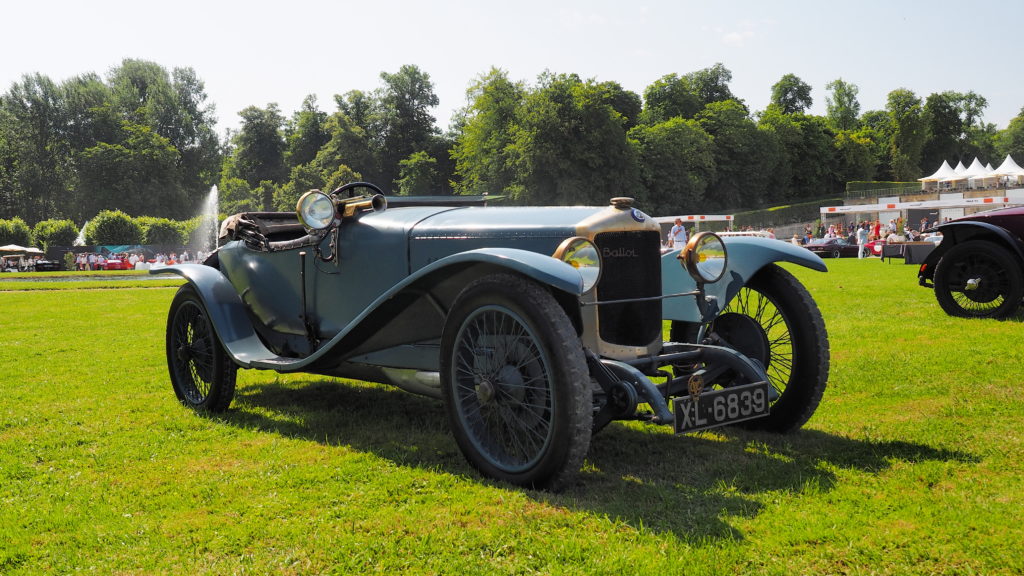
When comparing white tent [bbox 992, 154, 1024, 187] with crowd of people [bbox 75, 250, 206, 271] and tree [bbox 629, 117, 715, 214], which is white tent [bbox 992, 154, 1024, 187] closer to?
tree [bbox 629, 117, 715, 214]

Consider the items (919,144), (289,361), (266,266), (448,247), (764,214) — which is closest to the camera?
(448,247)

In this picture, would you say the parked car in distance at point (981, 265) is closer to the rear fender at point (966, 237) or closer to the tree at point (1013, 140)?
the rear fender at point (966, 237)

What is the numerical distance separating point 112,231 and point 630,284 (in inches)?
2523

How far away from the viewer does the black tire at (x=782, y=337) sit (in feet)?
14.6

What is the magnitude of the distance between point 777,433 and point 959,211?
66295 millimetres

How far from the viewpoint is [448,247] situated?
4551 millimetres

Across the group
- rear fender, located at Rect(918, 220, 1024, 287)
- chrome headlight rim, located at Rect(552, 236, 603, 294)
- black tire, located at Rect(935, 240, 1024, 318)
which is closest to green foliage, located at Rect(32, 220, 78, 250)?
rear fender, located at Rect(918, 220, 1024, 287)

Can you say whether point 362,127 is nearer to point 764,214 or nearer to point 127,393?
point 764,214

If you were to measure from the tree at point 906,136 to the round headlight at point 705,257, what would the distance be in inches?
4088

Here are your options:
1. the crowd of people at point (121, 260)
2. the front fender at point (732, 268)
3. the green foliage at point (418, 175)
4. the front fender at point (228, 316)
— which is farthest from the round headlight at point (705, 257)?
the green foliage at point (418, 175)

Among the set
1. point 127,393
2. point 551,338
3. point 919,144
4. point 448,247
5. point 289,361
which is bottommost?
point 127,393

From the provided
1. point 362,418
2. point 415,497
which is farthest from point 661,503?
point 362,418

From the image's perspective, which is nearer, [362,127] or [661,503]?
[661,503]

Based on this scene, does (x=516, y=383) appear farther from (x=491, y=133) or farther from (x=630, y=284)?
(x=491, y=133)
